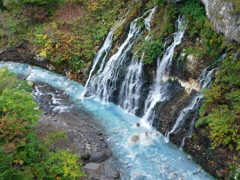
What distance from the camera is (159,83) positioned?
11.8m

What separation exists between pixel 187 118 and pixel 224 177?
270 centimetres

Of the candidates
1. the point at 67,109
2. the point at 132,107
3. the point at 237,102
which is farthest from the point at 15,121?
the point at 237,102

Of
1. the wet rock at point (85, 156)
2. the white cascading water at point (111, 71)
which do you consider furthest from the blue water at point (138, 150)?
the wet rock at point (85, 156)

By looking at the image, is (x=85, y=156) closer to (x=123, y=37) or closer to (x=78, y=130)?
(x=78, y=130)

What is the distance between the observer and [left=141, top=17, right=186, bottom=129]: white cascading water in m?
11.5

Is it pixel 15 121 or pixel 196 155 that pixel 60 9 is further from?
pixel 196 155

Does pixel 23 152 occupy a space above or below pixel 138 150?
below

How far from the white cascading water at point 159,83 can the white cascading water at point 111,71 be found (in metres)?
2.44

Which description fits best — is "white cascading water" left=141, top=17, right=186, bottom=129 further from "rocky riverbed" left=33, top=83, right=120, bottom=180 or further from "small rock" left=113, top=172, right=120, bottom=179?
"small rock" left=113, top=172, right=120, bottom=179

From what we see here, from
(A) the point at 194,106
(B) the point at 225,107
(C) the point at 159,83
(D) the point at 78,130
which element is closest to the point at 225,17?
(B) the point at 225,107

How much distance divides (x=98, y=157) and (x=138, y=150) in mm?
1759

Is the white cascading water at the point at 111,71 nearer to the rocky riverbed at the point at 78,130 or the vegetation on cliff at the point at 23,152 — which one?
the rocky riverbed at the point at 78,130

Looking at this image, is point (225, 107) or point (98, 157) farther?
point (98, 157)

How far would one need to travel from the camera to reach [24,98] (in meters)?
8.35
